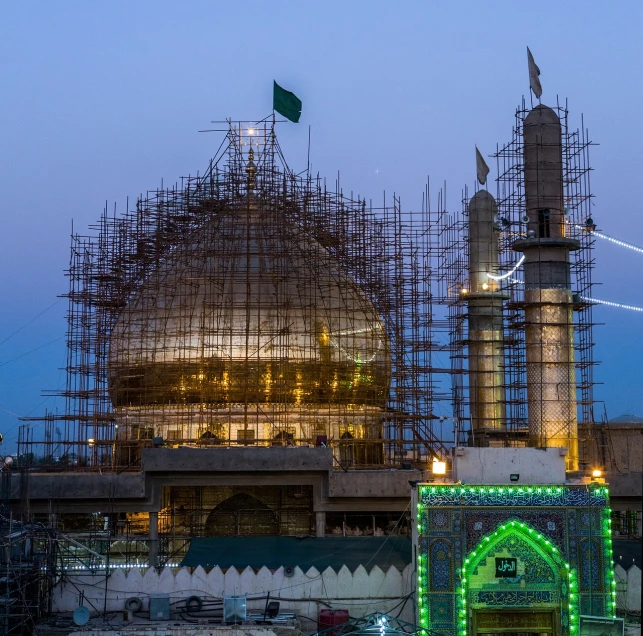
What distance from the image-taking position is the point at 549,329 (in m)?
35.4

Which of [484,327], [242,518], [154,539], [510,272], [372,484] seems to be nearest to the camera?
[154,539]

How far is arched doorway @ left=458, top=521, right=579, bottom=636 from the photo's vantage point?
24562mm

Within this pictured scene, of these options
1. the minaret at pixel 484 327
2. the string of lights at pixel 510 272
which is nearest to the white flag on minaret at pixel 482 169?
the minaret at pixel 484 327

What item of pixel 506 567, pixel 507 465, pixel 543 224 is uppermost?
pixel 543 224

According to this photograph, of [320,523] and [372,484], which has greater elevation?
[372,484]

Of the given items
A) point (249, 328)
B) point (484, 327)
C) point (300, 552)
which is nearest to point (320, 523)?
point (300, 552)

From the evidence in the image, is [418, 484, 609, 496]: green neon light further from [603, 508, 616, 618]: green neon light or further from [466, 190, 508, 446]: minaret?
[466, 190, 508, 446]: minaret

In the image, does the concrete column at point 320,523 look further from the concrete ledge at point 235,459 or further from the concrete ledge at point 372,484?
the concrete ledge at point 235,459

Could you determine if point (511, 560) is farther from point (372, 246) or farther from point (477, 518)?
point (372, 246)

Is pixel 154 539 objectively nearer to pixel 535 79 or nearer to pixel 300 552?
pixel 300 552

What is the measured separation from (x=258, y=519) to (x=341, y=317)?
281 inches

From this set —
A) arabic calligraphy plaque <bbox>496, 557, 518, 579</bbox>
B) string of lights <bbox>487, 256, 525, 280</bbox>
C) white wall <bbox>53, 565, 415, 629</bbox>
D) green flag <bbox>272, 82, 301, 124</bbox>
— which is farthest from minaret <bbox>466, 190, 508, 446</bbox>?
arabic calligraphy plaque <bbox>496, 557, 518, 579</bbox>

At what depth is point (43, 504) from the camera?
33.5 meters

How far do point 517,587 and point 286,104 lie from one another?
70.2ft
